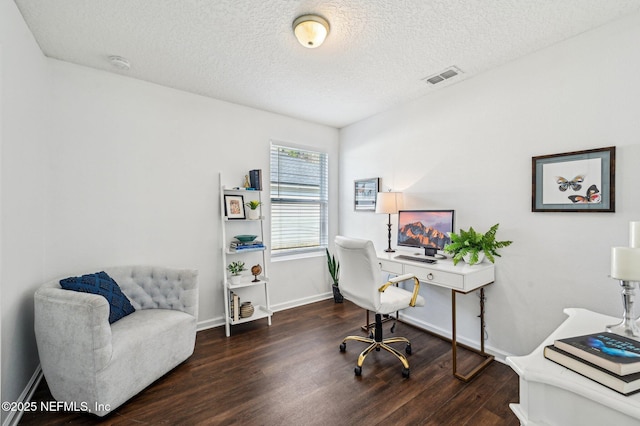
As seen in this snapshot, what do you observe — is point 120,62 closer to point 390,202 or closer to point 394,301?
point 390,202

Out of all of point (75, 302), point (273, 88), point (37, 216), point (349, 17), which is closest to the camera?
point (75, 302)

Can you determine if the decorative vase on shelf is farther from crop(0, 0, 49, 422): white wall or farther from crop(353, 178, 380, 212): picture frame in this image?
crop(353, 178, 380, 212): picture frame

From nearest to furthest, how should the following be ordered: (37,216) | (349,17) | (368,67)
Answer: (349,17)
(37,216)
(368,67)

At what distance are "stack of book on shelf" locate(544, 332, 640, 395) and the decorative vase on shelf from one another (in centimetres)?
269

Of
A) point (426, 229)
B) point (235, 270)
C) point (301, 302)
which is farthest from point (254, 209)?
point (426, 229)

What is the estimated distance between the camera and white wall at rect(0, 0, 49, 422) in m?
1.62

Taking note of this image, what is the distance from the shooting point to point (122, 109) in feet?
8.71

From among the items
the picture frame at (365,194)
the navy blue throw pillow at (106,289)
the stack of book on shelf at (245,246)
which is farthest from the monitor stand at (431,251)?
the navy blue throw pillow at (106,289)

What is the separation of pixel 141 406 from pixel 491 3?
11.5 ft

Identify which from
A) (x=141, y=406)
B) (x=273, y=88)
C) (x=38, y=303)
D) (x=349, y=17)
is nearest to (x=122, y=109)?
(x=273, y=88)

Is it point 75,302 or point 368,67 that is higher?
point 368,67

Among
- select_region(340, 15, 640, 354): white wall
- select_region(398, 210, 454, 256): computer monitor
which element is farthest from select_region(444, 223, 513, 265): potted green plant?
select_region(398, 210, 454, 256): computer monitor

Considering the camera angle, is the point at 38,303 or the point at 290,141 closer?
the point at 38,303

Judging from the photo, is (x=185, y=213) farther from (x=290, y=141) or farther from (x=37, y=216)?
(x=290, y=141)
